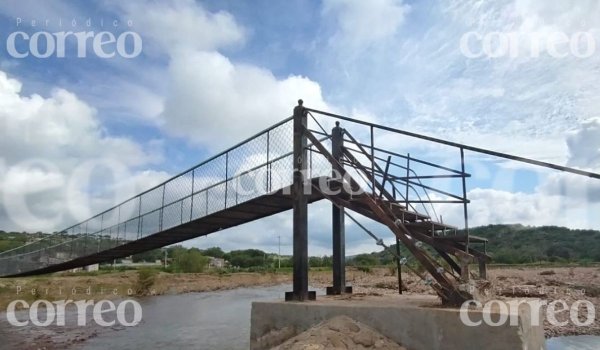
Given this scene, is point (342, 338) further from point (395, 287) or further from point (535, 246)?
point (535, 246)

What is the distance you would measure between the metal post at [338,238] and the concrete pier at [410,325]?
1462 millimetres

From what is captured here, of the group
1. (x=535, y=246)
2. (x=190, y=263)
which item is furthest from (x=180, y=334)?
(x=535, y=246)

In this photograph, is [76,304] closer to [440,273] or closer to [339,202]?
[339,202]

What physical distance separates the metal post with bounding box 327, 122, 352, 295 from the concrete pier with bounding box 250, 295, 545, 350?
4.80 ft

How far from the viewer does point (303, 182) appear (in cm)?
920

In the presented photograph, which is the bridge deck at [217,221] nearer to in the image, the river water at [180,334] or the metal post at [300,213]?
the metal post at [300,213]

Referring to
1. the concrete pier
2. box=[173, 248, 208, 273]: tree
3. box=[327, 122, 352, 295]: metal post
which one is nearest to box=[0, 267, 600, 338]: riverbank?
the concrete pier

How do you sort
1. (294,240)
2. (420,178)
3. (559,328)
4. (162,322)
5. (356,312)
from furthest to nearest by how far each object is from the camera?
(162,322) < (559,328) < (294,240) < (420,178) < (356,312)

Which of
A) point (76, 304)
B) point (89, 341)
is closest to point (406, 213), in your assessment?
point (89, 341)

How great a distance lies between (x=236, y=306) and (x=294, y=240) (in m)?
19.4

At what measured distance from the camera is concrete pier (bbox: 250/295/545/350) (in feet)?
19.7

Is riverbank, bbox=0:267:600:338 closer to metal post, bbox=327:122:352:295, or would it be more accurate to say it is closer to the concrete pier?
the concrete pier

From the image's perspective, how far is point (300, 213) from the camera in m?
9.16

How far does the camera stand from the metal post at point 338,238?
32.5 ft
